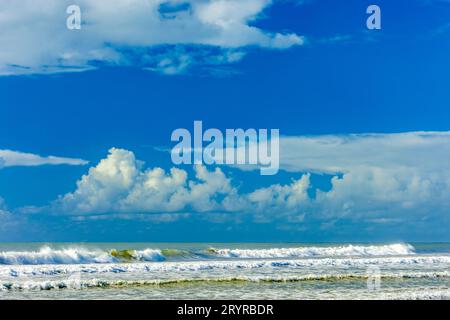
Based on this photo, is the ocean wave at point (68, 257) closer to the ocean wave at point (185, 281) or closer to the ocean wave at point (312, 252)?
the ocean wave at point (312, 252)

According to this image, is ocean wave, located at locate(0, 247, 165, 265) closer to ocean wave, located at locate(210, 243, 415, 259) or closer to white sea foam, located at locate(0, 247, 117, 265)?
white sea foam, located at locate(0, 247, 117, 265)

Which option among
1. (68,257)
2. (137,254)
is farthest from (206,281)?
(137,254)

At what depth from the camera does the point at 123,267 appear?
2783 cm

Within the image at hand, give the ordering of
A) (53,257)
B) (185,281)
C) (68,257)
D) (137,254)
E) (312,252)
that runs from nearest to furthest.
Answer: (185,281), (53,257), (68,257), (137,254), (312,252)

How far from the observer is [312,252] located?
48.6 metres

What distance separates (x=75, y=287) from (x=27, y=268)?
556 centimetres

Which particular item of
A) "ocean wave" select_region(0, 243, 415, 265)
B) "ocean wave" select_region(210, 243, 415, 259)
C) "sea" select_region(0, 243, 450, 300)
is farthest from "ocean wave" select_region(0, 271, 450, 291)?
"ocean wave" select_region(210, 243, 415, 259)

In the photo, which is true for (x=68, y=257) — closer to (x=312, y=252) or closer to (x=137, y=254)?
(x=137, y=254)

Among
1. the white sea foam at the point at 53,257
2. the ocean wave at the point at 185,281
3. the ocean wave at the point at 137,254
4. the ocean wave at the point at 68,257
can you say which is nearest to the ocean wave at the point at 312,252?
the ocean wave at the point at 137,254

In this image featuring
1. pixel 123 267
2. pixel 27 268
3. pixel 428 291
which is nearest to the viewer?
pixel 428 291

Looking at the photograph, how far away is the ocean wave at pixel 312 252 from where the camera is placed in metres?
44.2
